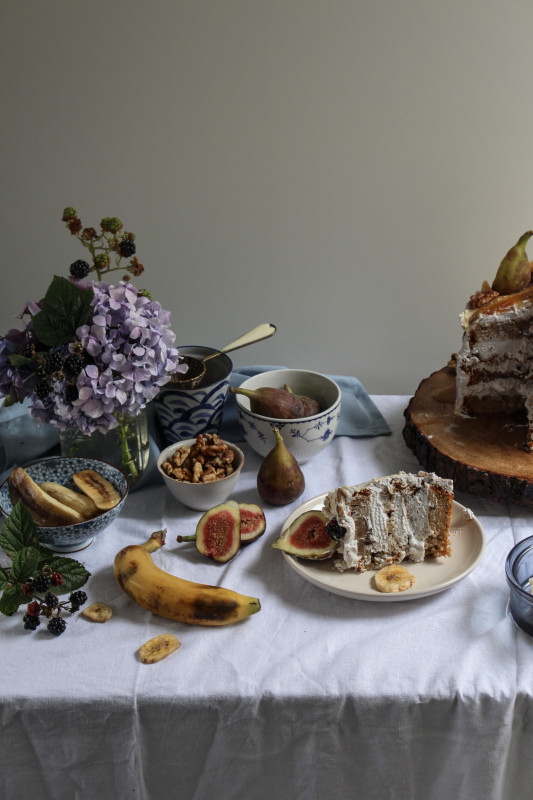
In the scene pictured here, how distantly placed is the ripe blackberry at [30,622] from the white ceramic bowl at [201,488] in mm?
398

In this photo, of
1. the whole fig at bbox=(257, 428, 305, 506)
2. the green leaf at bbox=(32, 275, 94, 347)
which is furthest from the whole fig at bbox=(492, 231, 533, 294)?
the green leaf at bbox=(32, 275, 94, 347)

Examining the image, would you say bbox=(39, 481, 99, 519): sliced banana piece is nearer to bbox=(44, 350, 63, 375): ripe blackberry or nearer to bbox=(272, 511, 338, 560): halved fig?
bbox=(44, 350, 63, 375): ripe blackberry

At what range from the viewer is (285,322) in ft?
9.52

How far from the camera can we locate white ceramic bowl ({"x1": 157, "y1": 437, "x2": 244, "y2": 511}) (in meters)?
1.47

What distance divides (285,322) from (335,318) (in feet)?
0.69

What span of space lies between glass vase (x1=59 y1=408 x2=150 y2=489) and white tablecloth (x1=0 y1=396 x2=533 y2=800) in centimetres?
40

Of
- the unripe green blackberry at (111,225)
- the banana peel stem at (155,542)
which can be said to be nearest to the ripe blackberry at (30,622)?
the banana peel stem at (155,542)

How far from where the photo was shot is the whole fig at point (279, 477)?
1.50 m

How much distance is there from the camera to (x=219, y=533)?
142 cm

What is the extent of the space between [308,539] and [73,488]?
1.68 ft

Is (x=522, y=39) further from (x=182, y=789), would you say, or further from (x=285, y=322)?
(x=182, y=789)

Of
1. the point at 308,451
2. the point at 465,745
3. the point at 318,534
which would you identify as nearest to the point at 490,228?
the point at 308,451

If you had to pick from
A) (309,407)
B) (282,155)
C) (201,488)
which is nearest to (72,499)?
(201,488)

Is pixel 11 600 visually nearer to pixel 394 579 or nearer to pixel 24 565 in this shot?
pixel 24 565
